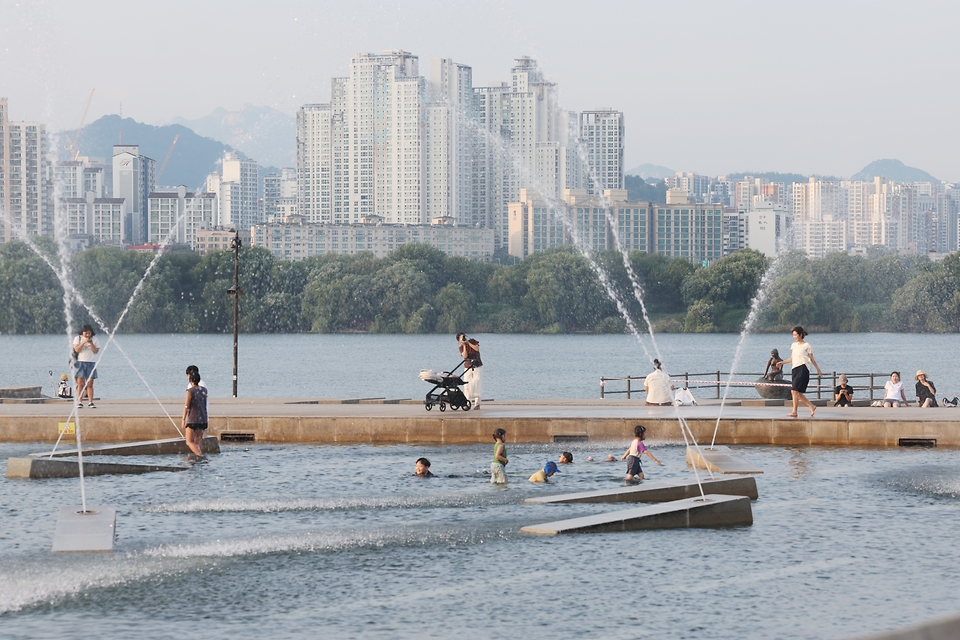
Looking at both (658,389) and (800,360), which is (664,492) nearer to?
(800,360)

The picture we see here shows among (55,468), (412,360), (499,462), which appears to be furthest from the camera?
(412,360)

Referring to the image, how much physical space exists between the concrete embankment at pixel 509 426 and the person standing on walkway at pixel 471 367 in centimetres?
50

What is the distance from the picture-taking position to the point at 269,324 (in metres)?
155

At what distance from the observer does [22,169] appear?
18738 centimetres

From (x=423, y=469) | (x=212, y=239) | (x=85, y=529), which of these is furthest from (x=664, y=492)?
(x=212, y=239)

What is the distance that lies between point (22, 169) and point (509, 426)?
565ft

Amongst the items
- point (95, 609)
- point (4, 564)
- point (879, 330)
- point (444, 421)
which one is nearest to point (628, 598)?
point (95, 609)

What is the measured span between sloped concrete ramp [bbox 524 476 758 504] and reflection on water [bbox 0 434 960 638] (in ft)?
1.25

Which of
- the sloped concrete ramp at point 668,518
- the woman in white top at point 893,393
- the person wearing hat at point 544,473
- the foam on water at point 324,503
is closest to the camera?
the sloped concrete ramp at point 668,518

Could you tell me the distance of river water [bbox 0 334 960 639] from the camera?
15.3 meters

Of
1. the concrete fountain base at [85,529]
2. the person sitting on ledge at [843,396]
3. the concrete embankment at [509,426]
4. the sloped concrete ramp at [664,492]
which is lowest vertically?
the concrete fountain base at [85,529]

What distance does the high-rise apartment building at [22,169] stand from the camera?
186375mm

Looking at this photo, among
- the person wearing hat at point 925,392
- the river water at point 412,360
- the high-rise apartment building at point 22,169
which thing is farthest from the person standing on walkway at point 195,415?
the high-rise apartment building at point 22,169

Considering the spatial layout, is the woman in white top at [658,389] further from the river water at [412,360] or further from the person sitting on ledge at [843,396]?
the river water at [412,360]
